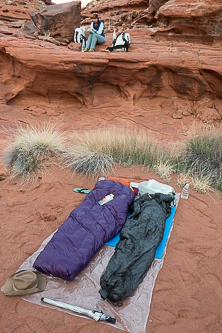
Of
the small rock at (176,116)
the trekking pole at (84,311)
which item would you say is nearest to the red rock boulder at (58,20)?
the small rock at (176,116)

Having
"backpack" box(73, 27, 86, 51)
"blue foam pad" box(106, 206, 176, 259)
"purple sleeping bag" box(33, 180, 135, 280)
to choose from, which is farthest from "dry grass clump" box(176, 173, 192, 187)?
"backpack" box(73, 27, 86, 51)

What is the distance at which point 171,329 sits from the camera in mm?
2189

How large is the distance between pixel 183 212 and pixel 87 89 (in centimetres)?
566

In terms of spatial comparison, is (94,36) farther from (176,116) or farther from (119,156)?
(119,156)

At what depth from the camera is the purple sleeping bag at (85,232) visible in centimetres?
253

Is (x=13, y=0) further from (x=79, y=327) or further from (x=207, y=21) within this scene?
(x=79, y=327)

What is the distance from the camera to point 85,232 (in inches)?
115

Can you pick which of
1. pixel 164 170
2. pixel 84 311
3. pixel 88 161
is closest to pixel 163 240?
pixel 84 311

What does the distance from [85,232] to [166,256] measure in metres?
0.99

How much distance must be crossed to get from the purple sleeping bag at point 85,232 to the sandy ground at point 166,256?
0.37 m

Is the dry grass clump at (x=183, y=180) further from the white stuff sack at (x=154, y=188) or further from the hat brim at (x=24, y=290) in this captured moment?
the hat brim at (x=24, y=290)

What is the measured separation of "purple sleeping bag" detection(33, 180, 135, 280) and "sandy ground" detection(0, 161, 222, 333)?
1.23ft

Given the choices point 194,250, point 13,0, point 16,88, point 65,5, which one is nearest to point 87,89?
point 16,88

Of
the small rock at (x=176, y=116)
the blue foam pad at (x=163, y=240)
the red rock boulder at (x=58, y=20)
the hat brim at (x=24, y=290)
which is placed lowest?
the hat brim at (x=24, y=290)
